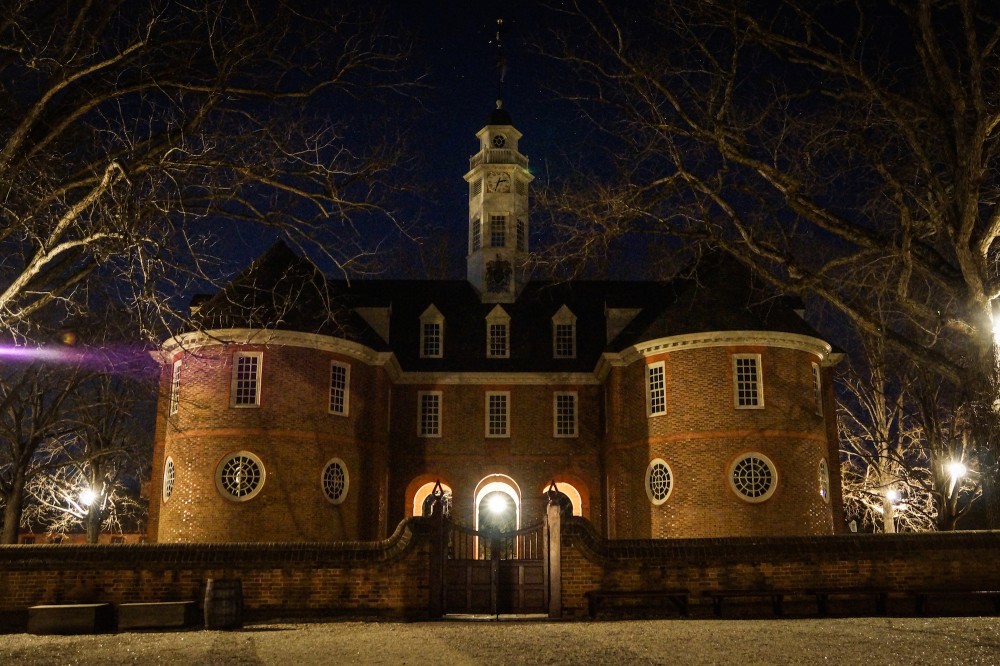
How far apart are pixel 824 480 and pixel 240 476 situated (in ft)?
56.4

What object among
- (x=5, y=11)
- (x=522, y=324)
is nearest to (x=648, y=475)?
(x=522, y=324)

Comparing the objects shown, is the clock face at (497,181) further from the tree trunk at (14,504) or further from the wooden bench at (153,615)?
the wooden bench at (153,615)

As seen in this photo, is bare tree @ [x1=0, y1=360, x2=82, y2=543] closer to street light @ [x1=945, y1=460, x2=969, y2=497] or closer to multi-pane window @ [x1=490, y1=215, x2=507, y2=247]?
multi-pane window @ [x1=490, y1=215, x2=507, y2=247]

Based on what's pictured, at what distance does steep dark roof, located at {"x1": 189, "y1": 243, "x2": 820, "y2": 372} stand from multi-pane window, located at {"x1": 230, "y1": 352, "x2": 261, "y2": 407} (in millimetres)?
997

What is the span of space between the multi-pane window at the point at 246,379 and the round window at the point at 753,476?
45.6 feet

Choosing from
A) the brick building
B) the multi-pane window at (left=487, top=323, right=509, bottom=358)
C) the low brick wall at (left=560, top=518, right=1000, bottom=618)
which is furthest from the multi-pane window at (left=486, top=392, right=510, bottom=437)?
the low brick wall at (left=560, top=518, right=1000, bottom=618)

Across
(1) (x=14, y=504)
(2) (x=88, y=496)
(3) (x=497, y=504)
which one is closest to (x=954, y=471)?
(3) (x=497, y=504)

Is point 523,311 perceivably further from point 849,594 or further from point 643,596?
point 849,594

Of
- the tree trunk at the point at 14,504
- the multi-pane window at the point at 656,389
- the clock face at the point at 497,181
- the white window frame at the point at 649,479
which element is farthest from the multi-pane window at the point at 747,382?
the tree trunk at the point at 14,504

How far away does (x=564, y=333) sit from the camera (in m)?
33.5

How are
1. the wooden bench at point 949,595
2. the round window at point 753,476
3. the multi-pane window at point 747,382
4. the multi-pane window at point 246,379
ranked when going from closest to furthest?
the wooden bench at point 949,595 → the round window at point 753,476 → the multi-pane window at point 246,379 → the multi-pane window at point 747,382

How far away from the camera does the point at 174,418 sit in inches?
1002

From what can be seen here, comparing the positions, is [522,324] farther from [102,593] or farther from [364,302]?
[102,593]

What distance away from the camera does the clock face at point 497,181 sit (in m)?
36.7
